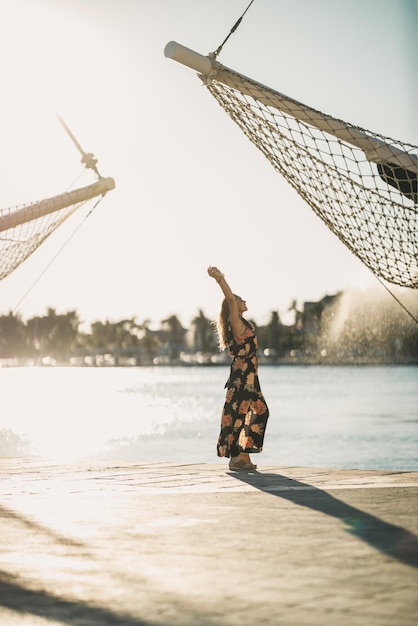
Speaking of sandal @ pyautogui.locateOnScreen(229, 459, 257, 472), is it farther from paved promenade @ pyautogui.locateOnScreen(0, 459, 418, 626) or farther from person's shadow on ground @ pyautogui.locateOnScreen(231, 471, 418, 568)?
paved promenade @ pyautogui.locateOnScreen(0, 459, 418, 626)

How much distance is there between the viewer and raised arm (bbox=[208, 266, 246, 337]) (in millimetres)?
10062

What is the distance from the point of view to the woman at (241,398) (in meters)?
10.4

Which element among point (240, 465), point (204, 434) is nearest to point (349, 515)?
point (240, 465)

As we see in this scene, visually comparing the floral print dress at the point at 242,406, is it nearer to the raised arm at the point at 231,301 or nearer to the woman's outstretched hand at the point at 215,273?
the raised arm at the point at 231,301

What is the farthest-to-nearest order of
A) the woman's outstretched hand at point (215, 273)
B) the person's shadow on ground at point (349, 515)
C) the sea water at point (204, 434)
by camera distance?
the sea water at point (204, 434)
the woman's outstretched hand at point (215, 273)
the person's shadow on ground at point (349, 515)

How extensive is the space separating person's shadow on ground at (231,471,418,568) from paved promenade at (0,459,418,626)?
11 millimetres

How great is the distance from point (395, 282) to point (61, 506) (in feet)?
13.6

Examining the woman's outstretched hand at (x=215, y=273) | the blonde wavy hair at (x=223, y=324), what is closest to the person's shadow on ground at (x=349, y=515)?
the blonde wavy hair at (x=223, y=324)

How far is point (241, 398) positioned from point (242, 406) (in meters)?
0.08

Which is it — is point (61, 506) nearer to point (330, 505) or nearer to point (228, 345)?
point (330, 505)

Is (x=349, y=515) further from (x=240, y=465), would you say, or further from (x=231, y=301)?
(x=231, y=301)

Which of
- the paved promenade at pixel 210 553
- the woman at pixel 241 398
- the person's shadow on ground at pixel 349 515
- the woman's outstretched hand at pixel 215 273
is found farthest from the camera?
the woman at pixel 241 398

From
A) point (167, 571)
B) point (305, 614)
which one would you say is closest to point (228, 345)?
point (167, 571)

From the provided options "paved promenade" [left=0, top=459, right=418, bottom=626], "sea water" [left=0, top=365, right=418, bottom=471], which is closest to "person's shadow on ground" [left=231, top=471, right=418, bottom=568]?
"paved promenade" [left=0, top=459, right=418, bottom=626]
